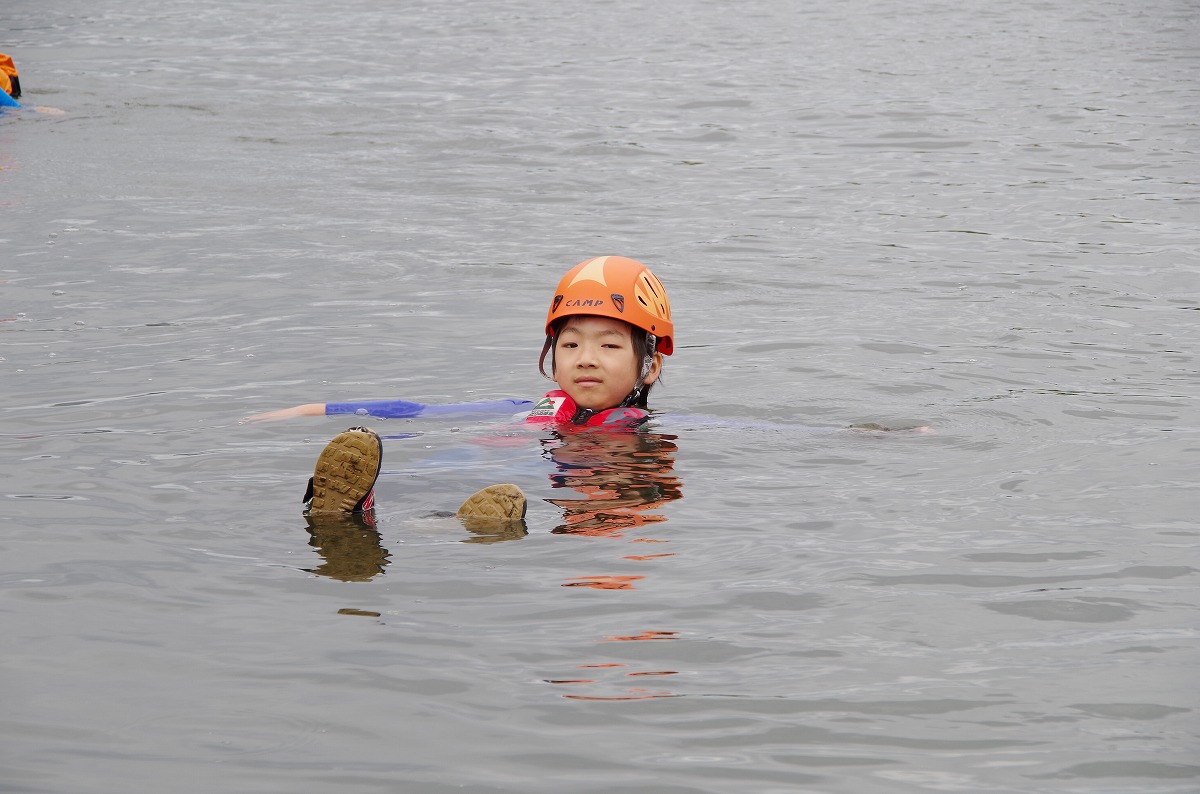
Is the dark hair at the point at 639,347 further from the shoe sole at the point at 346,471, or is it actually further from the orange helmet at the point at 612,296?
the shoe sole at the point at 346,471

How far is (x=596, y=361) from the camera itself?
28.2ft

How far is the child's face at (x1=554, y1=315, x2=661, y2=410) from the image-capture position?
28.3 feet

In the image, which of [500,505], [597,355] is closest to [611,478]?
[597,355]

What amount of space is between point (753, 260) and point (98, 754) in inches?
412

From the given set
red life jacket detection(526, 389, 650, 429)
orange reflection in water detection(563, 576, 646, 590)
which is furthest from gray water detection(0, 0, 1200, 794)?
red life jacket detection(526, 389, 650, 429)

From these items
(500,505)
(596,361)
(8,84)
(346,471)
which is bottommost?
(500,505)

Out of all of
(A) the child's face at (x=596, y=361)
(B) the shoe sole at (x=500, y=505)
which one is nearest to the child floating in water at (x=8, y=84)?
(A) the child's face at (x=596, y=361)

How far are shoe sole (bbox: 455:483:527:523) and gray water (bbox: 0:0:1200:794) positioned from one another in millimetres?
243

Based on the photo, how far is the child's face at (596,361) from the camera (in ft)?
28.3

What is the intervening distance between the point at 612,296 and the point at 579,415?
721 mm

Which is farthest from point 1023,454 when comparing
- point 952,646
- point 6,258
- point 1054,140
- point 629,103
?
point 629,103

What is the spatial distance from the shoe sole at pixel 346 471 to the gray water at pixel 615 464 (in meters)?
0.15

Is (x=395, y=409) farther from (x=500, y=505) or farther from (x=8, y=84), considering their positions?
(x=8, y=84)

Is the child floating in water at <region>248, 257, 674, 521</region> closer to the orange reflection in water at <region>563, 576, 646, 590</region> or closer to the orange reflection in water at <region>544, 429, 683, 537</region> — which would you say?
the orange reflection in water at <region>544, 429, 683, 537</region>
